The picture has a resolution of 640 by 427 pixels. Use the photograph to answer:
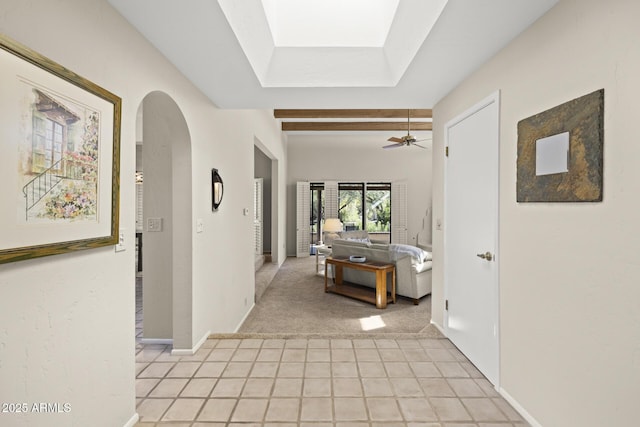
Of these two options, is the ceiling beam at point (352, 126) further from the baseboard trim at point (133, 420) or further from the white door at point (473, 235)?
the baseboard trim at point (133, 420)

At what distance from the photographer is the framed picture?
1056 mm

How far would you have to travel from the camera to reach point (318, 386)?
2.12 m

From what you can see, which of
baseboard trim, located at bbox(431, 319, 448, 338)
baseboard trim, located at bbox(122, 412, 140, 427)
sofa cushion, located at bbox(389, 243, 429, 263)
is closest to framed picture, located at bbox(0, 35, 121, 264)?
baseboard trim, located at bbox(122, 412, 140, 427)

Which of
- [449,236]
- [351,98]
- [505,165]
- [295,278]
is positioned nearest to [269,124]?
[295,278]

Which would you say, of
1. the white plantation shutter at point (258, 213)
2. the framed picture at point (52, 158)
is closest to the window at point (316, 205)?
the white plantation shutter at point (258, 213)

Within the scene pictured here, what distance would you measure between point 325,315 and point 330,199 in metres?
4.55

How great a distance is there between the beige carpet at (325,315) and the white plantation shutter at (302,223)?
108 inches

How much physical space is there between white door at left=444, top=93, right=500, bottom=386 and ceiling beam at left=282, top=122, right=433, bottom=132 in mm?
4568

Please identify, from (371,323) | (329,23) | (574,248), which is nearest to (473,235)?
(574,248)

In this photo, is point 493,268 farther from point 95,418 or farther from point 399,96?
point 95,418

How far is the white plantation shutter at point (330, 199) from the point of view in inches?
332

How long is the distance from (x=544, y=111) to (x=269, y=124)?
487 centimetres

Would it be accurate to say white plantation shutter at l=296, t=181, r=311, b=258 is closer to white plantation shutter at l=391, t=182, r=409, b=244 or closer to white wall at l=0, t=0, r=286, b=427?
white plantation shutter at l=391, t=182, r=409, b=244

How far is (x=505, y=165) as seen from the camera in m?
2.02
